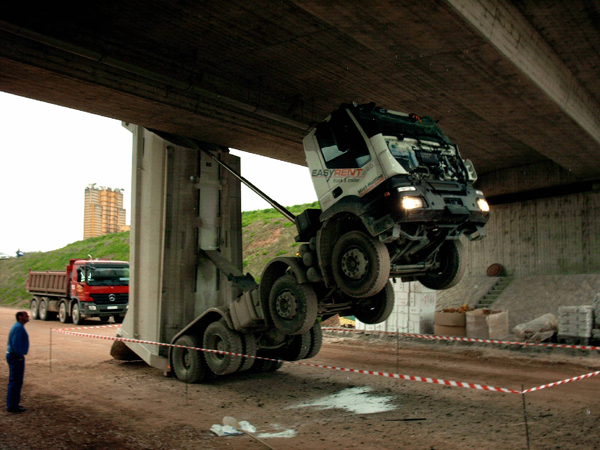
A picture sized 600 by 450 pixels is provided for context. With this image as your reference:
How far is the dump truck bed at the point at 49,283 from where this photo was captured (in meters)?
22.3

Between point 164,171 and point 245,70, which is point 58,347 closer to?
point 164,171

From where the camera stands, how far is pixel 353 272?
22.8ft

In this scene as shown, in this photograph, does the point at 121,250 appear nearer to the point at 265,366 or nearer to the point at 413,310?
the point at 413,310

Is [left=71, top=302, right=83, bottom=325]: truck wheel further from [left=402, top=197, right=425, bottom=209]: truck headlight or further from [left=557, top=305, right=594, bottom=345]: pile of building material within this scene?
[left=402, top=197, right=425, bottom=209]: truck headlight

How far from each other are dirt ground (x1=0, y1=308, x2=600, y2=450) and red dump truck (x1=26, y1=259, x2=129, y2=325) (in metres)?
8.51

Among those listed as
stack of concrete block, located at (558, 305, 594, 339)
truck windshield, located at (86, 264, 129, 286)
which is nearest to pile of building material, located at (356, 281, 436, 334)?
stack of concrete block, located at (558, 305, 594, 339)

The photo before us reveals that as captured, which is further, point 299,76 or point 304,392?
point 299,76

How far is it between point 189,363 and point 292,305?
9.87 feet

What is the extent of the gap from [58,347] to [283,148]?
8.45 meters

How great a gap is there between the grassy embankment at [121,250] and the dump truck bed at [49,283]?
11425 mm

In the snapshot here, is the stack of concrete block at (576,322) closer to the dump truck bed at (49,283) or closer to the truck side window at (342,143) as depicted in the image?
the truck side window at (342,143)

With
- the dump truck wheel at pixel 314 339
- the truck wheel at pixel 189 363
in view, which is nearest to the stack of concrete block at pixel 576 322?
the dump truck wheel at pixel 314 339

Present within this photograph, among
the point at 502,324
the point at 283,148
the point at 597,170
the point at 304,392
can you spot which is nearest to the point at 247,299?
the point at 304,392

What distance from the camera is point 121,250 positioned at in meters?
55.0
